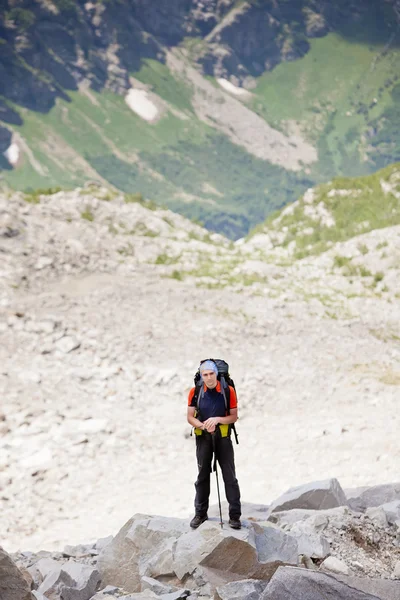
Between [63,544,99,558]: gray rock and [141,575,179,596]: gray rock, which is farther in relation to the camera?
[63,544,99,558]: gray rock

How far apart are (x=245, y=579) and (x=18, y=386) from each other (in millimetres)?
11833

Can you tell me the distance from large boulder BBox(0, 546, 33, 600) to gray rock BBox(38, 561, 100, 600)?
53 cm

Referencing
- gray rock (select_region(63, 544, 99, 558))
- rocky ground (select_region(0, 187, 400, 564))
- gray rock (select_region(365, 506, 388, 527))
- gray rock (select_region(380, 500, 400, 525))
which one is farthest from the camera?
rocky ground (select_region(0, 187, 400, 564))

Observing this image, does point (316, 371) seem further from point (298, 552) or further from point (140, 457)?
point (298, 552)

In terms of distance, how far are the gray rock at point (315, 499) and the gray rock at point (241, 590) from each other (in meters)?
3.17

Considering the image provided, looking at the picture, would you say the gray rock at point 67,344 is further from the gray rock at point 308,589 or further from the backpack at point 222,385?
the gray rock at point 308,589

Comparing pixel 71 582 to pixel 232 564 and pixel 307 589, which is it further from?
pixel 307 589

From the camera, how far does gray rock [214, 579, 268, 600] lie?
5352 millimetres

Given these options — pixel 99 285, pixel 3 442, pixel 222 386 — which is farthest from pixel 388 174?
pixel 222 386

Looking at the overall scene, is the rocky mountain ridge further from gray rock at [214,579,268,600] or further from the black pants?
the black pants

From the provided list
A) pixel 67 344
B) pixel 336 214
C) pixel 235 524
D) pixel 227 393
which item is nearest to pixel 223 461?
pixel 235 524

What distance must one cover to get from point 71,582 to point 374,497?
5.32 m

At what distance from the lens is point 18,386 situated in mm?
16266

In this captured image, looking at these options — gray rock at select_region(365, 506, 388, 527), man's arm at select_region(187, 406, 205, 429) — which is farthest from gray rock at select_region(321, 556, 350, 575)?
man's arm at select_region(187, 406, 205, 429)
